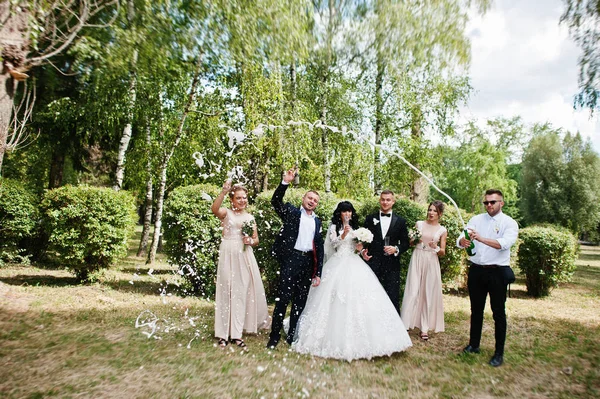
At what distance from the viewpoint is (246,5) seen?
6.64 m

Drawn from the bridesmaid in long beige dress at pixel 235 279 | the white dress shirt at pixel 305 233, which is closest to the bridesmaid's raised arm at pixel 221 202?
the bridesmaid in long beige dress at pixel 235 279

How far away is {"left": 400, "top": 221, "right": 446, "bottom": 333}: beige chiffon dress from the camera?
6.43 m

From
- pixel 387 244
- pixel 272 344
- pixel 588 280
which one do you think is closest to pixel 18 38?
pixel 272 344

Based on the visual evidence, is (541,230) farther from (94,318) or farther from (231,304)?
(94,318)

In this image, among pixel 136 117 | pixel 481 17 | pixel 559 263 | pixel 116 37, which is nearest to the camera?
pixel 481 17

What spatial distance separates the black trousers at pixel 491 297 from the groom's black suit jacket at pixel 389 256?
1.17m

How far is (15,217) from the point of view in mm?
10500

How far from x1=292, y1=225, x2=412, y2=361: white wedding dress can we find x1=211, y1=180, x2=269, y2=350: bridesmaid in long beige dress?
0.86m

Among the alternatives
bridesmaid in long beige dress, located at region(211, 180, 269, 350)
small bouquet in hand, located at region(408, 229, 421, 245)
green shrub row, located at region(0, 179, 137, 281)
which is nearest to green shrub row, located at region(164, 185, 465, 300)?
small bouquet in hand, located at region(408, 229, 421, 245)

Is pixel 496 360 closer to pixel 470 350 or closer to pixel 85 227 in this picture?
pixel 470 350

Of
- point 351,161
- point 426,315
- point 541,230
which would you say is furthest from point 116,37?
point 541,230

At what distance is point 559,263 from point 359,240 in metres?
7.12

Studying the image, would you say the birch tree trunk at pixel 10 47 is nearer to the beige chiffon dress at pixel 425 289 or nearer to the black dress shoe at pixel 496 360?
the beige chiffon dress at pixel 425 289

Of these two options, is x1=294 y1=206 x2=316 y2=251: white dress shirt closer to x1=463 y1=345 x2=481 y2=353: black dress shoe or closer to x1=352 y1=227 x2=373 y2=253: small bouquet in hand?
x1=352 y1=227 x2=373 y2=253: small bouquet in hand
